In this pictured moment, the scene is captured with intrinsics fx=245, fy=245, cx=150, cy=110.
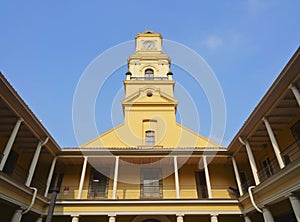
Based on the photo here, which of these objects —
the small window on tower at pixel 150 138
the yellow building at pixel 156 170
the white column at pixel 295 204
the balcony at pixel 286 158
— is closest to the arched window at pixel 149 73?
the yellow building at pixel 156 170

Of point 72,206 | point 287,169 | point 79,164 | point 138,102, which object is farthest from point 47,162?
point 287,169

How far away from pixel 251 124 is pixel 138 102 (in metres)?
9.89

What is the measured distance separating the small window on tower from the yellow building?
0.07 meters

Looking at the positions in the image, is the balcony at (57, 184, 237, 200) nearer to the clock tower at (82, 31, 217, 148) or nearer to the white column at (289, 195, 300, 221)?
the clock tower at (82, 31, 217, 148)

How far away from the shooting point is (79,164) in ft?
47.5

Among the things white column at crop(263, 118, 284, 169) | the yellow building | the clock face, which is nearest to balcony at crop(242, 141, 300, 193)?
the yellow building

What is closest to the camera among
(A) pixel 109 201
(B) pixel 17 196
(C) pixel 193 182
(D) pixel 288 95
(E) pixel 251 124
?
(D) pixel 288 95

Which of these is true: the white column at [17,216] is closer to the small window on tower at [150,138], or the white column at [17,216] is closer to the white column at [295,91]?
the small window on tower at [150,138]

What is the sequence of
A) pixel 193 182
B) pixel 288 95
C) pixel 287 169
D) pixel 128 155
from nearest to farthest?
pixel 287 169 < pixel 288 95 < pixel 128 155 < pixel 193 182

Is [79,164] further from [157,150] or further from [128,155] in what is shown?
[157,150]

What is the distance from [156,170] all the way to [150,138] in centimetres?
292

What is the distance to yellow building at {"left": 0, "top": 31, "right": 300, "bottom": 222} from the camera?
919 cm

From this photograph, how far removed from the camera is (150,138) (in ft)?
55.6

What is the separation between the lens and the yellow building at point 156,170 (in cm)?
919
